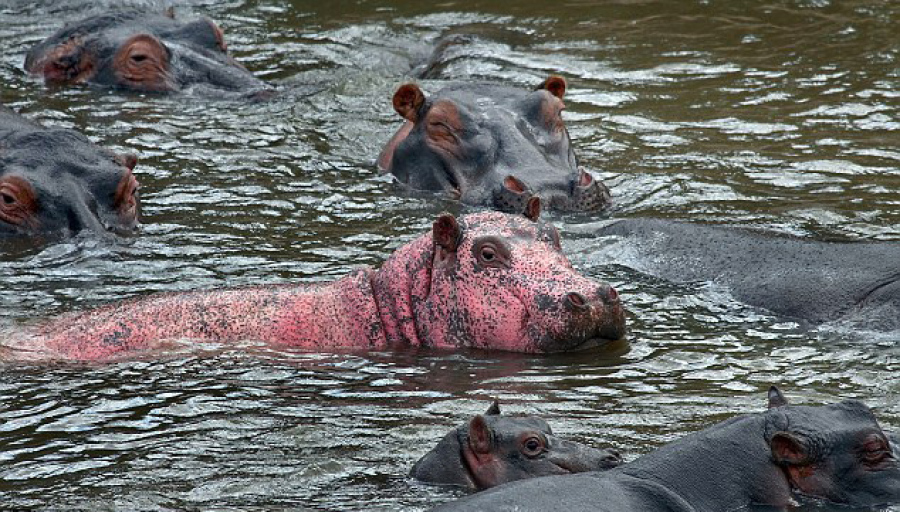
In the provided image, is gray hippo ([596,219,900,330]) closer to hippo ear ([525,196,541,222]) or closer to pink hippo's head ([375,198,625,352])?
hippo ear ([525,196,541,222])

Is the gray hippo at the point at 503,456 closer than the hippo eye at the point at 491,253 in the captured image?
Yes

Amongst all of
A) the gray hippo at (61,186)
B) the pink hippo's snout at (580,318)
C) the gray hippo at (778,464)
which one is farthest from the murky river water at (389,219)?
the gray hippo at (778,464)

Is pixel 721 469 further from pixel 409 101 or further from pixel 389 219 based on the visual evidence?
pixel 409 101

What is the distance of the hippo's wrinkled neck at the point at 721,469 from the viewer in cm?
560

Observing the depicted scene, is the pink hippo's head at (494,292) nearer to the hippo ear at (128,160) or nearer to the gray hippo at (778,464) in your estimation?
the gray hippo at (778,464)

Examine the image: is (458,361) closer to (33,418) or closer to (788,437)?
(33,418)

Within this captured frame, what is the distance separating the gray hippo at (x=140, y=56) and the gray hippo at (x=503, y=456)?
857 cm

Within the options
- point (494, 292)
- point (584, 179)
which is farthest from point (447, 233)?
point (584, 179)

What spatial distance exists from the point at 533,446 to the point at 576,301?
197cm

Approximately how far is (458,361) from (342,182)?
161 inches

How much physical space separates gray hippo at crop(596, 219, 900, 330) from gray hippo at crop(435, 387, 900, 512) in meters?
2.26

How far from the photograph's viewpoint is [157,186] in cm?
1175

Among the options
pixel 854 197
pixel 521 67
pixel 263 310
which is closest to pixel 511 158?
pixel 854 197

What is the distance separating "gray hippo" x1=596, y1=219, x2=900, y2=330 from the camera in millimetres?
→ 8234
